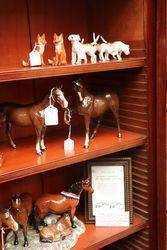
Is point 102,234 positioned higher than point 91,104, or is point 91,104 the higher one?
point 91,104

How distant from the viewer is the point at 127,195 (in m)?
1.54

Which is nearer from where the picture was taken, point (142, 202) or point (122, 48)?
point (122, 48)

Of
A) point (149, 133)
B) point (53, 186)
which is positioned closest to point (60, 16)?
point (149, 133)

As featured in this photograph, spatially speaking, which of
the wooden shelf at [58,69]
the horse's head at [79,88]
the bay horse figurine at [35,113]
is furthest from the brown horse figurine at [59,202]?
the wooden shelf at [58,69]

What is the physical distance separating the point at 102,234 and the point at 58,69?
0.71 metres

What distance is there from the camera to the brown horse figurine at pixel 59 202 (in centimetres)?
144

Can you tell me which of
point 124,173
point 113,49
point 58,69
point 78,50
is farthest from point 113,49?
point 124,173

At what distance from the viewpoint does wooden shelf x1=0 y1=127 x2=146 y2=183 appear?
1.24 meters

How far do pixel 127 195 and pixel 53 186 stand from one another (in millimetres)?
349

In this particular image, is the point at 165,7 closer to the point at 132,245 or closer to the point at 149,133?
the point at 149,133

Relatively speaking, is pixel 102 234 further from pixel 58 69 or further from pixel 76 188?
pixel 58 69

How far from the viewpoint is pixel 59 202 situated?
57.3 inches

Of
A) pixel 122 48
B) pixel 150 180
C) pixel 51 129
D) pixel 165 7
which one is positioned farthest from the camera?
pixel 51 129

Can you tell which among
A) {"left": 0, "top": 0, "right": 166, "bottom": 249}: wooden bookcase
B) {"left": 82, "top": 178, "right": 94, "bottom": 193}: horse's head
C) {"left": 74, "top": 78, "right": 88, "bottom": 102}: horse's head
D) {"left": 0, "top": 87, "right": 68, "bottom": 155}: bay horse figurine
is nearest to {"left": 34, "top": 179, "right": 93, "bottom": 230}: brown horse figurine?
{"left": 82, "top": 178, "right": 94, "bottom": 193}: horse's head
